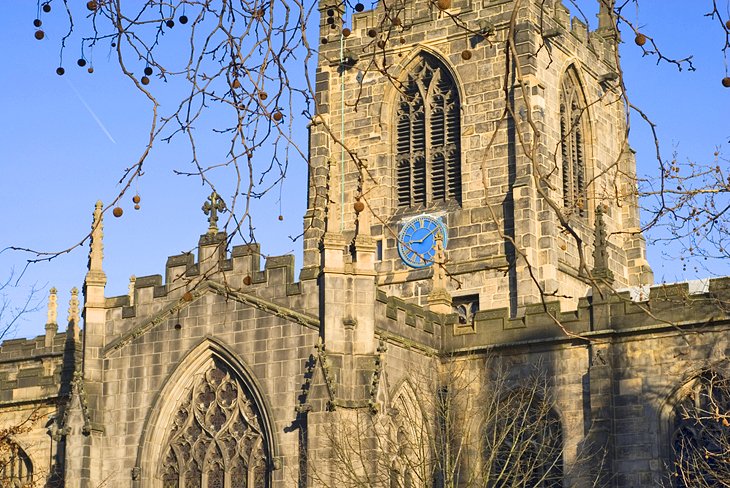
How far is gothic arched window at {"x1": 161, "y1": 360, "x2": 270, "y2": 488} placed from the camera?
96.1 feet

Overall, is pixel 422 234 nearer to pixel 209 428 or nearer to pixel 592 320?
pixel 592 320

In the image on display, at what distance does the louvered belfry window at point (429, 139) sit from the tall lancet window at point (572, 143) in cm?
296

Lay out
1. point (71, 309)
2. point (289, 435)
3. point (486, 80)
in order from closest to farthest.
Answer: point (289, 435)
point (486, 80)
point (71, 309)

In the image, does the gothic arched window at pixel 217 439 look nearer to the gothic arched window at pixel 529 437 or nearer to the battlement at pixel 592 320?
the gothic arched window at pixel 529 437

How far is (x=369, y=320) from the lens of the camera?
28688 mm

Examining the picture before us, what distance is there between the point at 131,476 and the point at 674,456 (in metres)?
11.0

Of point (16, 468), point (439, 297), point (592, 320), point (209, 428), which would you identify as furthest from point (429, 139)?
point (16, 468)

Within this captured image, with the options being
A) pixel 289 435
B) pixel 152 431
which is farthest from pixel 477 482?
pixel 152 431

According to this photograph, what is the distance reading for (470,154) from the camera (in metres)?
37.6

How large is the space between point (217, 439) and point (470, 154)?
37.8 ft

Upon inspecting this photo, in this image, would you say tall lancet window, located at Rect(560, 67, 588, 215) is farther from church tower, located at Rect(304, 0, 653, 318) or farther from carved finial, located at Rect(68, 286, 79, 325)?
carved finial, located at Rect(68, 286, 79, 325)

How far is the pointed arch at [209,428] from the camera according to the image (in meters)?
29.3

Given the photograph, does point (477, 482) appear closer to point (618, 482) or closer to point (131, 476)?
point (618, 482)

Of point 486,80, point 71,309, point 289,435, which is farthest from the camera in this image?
point 71,309
